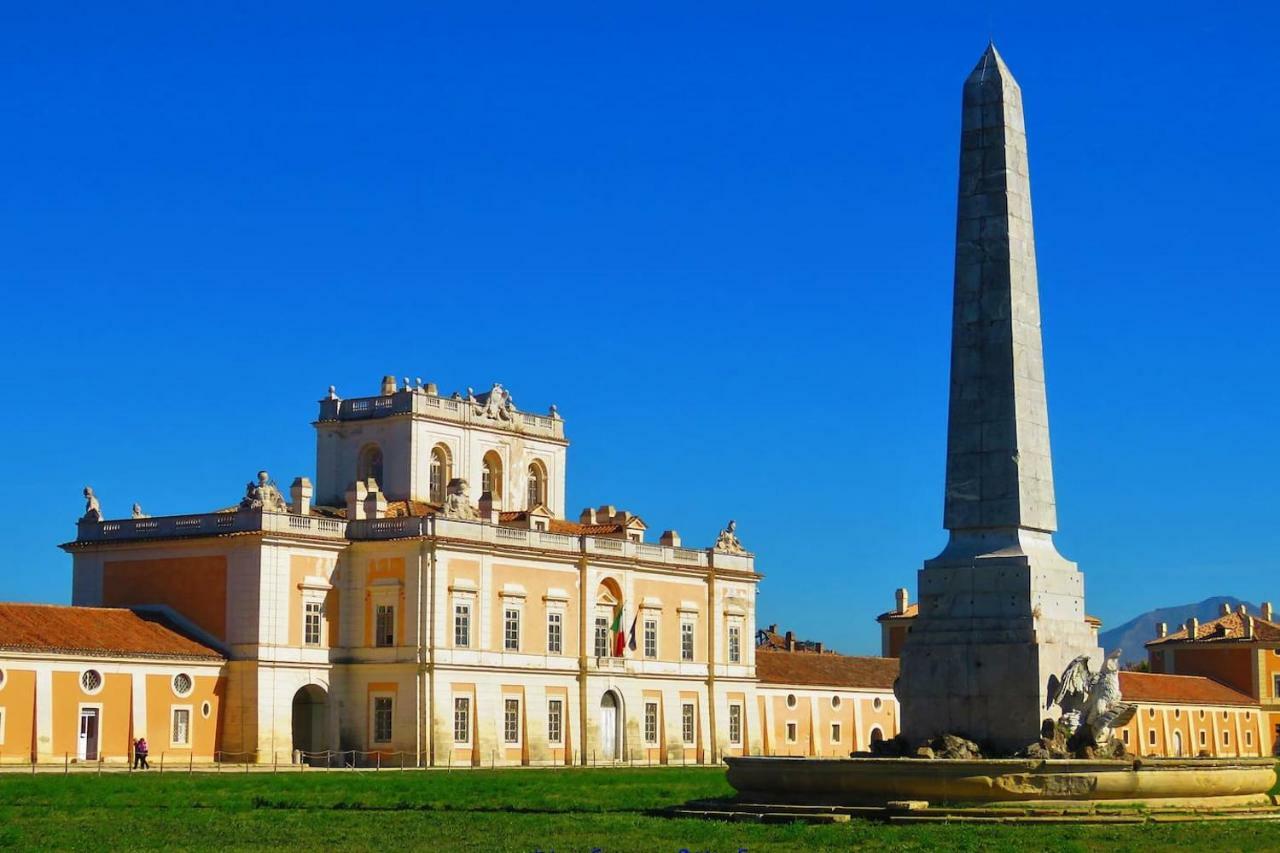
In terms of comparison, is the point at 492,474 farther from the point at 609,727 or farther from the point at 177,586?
the point at 177,586

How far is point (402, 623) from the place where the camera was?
51.9 m

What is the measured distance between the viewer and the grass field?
69.3 feet

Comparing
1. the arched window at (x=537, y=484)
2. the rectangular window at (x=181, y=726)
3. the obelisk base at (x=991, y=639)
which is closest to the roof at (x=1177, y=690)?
the arched window at (x=537, y=484)

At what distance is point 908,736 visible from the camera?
26.5 meters

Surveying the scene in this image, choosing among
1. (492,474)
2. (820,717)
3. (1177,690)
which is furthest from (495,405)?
(1177,690)

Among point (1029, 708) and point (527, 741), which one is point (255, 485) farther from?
point (1029, 708)

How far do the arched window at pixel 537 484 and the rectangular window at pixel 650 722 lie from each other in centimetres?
713

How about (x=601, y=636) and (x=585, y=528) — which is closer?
(x=601, y=636)

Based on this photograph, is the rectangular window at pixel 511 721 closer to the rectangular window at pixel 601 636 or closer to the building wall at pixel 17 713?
the rectangular window at pixel 601 636

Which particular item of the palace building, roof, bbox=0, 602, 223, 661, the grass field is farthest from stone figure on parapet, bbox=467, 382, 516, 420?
the grass field

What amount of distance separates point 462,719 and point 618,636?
20.9 feet

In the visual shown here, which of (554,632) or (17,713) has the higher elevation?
(554,632)

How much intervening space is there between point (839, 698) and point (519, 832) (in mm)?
44904

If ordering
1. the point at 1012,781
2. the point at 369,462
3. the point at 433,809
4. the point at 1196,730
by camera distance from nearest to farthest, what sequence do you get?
1. the point at 1012,781
2. the point at 433,809
3. the point at 369,462
4. the point at 1196,730
